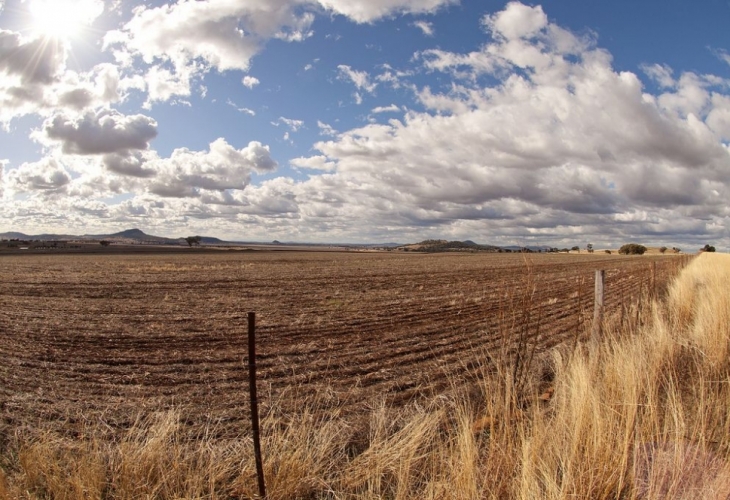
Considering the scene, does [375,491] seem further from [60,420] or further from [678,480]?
[60,420]

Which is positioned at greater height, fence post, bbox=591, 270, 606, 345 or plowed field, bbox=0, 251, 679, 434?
fence post, bbox=591, 270, 606, 345

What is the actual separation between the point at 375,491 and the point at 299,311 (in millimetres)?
11806

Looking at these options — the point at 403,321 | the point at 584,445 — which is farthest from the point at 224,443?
the point at 403,321

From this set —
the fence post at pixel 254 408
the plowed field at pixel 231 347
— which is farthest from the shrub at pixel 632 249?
the fence post at pixel 254 408

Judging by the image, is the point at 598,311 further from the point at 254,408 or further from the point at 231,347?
the point at 231,347

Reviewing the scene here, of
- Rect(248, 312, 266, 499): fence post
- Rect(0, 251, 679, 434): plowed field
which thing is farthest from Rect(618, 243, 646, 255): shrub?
Rect(248, 312, 266, 499): fence post

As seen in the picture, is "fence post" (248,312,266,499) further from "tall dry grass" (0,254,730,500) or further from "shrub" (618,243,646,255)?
"shrub" (618,243,646,255)

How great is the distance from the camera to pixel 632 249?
492 ft

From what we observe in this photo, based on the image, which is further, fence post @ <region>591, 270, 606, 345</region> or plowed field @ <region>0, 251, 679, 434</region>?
fence post @ <region>591, 270, 606, 345</region>

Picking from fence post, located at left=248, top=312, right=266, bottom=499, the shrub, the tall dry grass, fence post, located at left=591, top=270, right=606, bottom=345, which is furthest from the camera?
the shrub

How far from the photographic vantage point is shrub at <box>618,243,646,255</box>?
148750mm

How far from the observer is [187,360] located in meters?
8.88

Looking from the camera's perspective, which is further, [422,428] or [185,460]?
[422,428]

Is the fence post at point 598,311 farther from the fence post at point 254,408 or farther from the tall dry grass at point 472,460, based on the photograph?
the fence post at point 254,408
